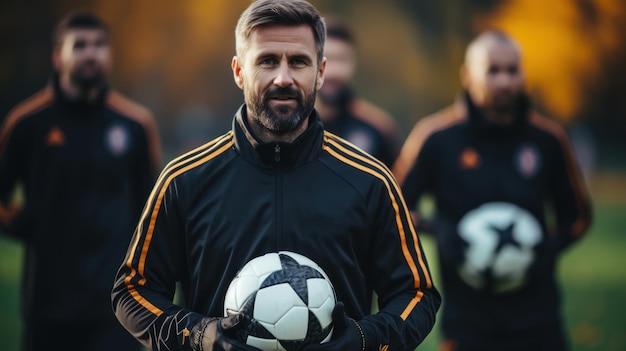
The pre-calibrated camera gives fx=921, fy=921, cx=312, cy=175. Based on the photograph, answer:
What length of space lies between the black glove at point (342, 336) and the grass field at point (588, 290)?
18.2 ft

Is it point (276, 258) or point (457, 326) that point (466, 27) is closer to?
point (457, 326)

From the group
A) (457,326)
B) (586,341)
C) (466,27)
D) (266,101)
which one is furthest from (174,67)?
(266,101)

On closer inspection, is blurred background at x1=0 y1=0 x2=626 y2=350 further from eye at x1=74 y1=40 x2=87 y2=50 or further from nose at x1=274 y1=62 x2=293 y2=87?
nose at x1=274 y1=62 x2=293 y2=87

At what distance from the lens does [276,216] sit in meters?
3.32

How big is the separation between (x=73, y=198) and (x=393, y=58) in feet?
79.2

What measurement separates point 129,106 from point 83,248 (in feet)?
4.13

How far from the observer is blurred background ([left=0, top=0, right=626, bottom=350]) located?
25969 millimetres

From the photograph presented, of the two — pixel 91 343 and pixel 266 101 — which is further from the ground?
pixel 266 101

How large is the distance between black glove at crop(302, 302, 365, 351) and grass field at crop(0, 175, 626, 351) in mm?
5536

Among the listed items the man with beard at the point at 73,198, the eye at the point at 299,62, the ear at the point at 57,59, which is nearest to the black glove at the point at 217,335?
the eye at the point at 299,62

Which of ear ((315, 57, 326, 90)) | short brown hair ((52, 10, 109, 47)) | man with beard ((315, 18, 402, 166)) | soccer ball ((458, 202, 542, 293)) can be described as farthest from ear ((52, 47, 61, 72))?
ear ((315, 57, 326, 90))

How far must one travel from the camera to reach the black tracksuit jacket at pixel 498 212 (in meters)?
5.88

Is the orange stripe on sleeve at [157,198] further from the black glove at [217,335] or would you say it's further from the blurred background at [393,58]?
the blurred background at [393,58]

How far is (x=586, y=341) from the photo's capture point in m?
8.45
